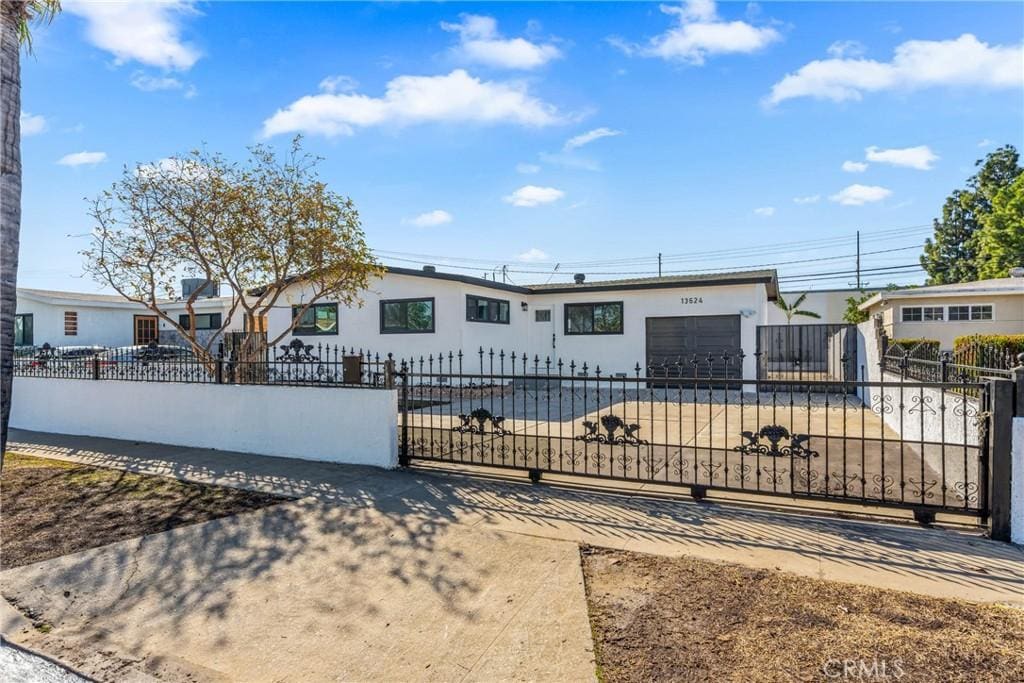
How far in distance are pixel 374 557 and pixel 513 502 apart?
→ 1.80 metres

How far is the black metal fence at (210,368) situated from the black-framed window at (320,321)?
6.73 m

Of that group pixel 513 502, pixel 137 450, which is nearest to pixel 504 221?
pixel 137 450

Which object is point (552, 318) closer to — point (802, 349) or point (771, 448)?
point (802, 349)

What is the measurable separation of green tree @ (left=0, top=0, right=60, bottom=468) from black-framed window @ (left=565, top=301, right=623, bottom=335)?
15.7 m

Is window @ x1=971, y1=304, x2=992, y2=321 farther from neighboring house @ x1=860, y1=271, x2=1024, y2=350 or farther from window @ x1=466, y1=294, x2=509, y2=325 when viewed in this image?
window @ x1=466, y1=294, x2=509, y2=325

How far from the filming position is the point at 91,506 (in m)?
5.73

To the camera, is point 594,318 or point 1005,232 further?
point 1005,232

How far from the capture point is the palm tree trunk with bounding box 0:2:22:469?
180 inches

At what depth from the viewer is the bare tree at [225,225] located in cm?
898

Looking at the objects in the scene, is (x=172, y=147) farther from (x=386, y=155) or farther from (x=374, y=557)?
(x=374, y=557)

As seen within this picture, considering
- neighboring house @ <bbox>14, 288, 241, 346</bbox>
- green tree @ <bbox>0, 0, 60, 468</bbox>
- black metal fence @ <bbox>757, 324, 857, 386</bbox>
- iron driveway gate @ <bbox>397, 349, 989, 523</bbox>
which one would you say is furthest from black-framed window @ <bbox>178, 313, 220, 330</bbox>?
black metal fence @ <bbox>757, 324, 857, 386</bbox>

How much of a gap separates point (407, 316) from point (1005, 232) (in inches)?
1059

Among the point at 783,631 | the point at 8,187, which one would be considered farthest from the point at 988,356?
the point at 8,187

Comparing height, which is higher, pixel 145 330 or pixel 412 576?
pixel 145 330
